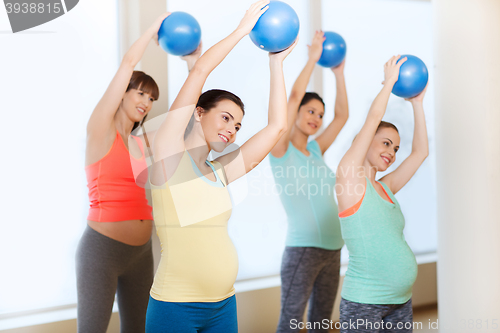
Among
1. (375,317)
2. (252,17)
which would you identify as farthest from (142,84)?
(375,317)

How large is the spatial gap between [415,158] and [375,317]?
0.78 meters

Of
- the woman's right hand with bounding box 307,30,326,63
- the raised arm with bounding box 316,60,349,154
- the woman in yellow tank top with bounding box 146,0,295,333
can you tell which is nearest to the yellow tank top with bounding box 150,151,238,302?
the woman in yellow tank top with bounding box 146,0,295,333

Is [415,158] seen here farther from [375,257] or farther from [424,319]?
[424,319]

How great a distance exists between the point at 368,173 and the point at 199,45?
1008mm

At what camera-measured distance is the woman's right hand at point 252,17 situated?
4.43 feet

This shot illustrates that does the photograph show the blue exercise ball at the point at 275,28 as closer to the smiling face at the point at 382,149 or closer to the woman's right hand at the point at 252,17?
the woman's right hand at the point at 252,17

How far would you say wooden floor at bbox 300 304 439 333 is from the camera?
274 centimetres

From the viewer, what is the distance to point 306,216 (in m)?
2.10

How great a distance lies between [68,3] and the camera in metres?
2.22

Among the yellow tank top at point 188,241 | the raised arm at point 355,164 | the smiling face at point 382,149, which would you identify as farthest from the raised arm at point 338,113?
the yellow tank top at point 188,241

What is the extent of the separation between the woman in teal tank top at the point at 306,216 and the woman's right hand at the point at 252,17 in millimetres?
648

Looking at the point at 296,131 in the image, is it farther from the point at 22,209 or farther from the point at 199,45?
the point at 22,209

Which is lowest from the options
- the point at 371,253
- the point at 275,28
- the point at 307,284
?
the point at 307,284

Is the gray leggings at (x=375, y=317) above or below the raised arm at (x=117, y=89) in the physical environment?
below
